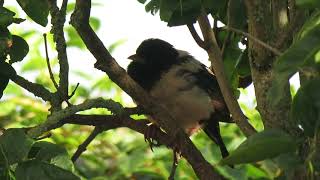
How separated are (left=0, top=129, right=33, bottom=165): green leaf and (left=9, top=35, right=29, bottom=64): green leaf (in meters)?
0.37

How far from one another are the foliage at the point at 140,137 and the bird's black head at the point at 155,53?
0.45 feet

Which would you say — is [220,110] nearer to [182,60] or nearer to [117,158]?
[182,60]

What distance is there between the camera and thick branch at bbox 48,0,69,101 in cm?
150

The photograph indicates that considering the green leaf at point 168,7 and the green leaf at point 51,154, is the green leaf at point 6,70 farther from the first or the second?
the green leaf at point 168,7

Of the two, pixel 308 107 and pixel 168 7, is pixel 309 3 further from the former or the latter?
pixel 168 7

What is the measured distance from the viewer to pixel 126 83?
5.07 feet

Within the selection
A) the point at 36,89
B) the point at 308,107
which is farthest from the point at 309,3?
the point at 36,89

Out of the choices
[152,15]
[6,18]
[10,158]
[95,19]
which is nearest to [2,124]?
[95,19]

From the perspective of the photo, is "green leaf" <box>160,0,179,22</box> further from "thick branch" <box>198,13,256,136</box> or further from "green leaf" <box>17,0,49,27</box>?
"green leaf" <box>17,0,49,27</box>

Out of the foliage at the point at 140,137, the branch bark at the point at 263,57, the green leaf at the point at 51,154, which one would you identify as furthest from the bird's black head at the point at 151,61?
the green leaf at the point at 51,154

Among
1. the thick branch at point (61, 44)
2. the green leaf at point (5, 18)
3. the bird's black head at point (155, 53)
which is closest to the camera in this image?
the green leaf at point (5, 18)

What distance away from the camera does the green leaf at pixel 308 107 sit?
781 millimetres

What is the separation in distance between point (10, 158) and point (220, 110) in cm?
193

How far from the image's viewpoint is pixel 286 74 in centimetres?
78
